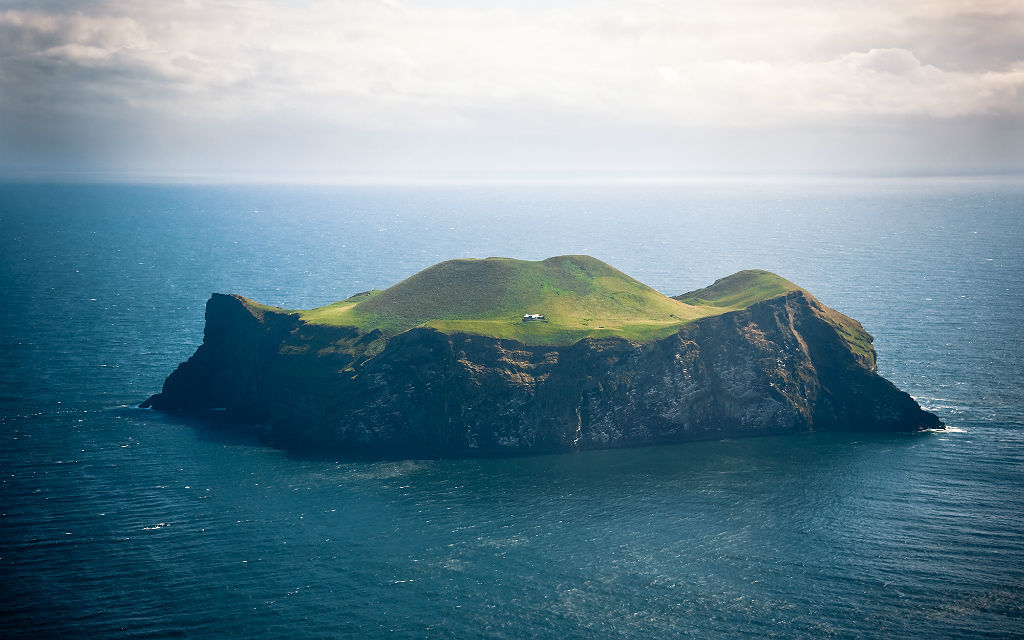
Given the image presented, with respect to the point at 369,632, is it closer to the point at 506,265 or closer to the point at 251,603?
the point at 251,603

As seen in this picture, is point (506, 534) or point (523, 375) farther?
point (523, 375)

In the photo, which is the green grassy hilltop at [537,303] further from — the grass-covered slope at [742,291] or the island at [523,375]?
the island at [523,375]

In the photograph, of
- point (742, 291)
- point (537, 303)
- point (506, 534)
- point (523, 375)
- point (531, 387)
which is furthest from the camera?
point (742, 291)

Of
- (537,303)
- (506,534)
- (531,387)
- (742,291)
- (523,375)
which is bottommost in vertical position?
(506,534)

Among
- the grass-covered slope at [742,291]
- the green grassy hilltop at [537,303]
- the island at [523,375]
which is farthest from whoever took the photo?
the grass-covered slope at [742,291]

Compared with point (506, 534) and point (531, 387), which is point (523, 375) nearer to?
point (531, 387)

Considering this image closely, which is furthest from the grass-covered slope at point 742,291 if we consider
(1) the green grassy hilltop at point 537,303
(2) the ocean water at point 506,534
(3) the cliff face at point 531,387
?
(2) the ocean water at point 506,534

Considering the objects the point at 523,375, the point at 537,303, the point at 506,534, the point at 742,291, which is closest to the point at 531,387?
the point at 523,375

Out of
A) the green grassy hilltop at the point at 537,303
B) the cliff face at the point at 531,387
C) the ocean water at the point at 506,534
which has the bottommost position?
the ocean water at the point at 506,534
